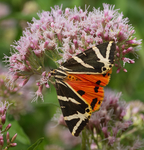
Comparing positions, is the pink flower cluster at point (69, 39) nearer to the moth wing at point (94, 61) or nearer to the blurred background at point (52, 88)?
the moth wing at point (94, 61)

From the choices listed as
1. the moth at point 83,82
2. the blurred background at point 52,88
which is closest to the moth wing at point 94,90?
the moth at point 83,82

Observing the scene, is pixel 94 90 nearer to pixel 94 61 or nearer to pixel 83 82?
pixel 83 82

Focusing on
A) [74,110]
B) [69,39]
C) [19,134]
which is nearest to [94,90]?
[74,110]

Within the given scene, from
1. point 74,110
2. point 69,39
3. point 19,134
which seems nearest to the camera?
point 74,110

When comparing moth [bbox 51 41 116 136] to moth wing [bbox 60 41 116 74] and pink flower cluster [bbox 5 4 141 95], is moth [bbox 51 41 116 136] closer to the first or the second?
moth wing [bbox 60 41 116 74]

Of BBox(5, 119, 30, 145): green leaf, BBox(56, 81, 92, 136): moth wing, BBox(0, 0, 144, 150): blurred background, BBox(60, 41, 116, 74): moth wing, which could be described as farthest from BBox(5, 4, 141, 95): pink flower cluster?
BBox(0, 0, 144, 150): blurred background

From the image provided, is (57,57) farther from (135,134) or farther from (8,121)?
(135,134)
